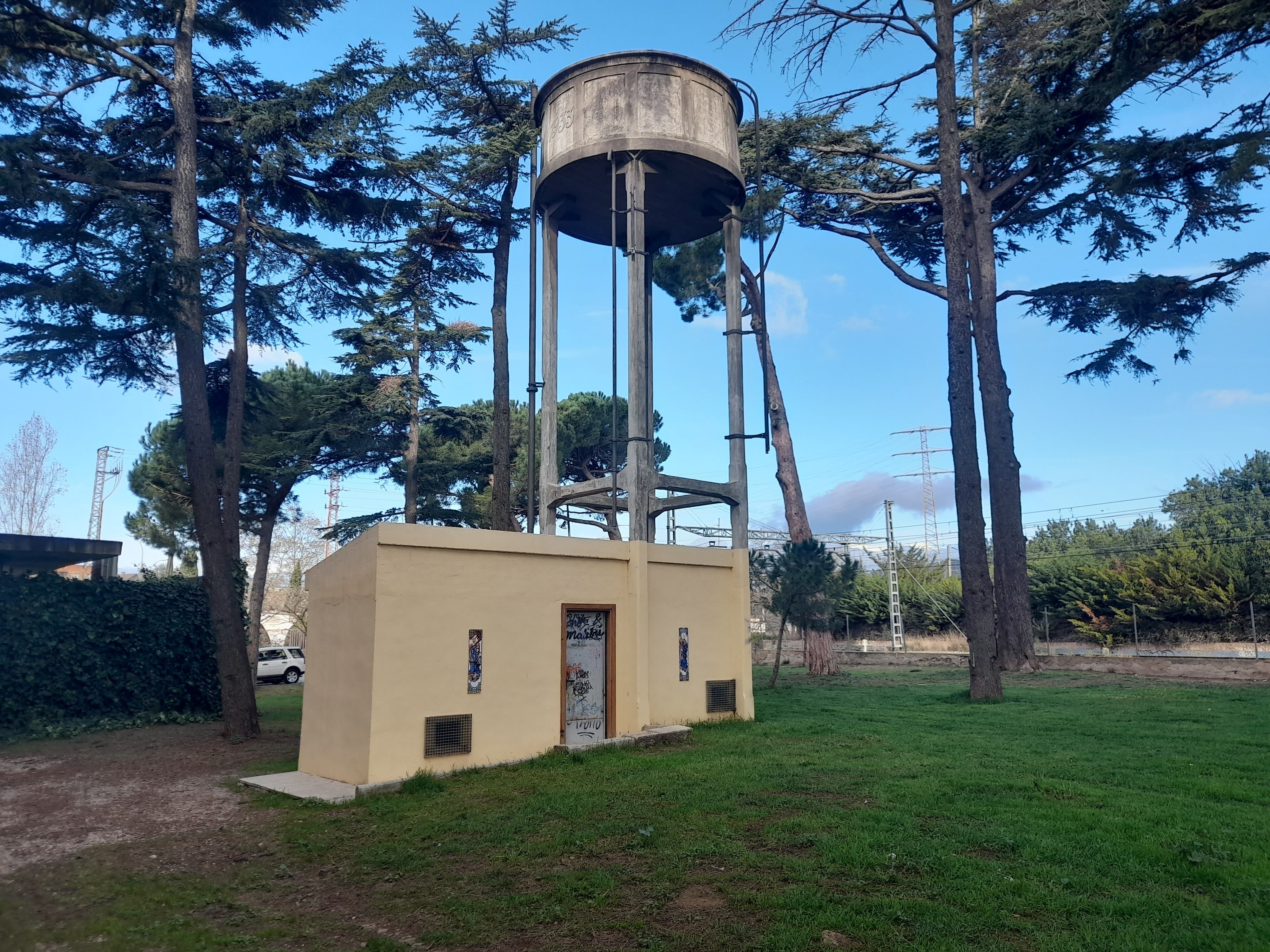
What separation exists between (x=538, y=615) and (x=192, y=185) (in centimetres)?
1039

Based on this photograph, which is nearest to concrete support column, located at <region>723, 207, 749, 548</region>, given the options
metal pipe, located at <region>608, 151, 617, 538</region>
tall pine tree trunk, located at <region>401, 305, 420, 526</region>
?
metal pipe, located at <region>608, 151, 617, 538</region>

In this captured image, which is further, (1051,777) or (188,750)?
(188,750)

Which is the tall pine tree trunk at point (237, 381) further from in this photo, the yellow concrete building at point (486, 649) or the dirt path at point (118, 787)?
the yellow concrete building at point (486, 649)

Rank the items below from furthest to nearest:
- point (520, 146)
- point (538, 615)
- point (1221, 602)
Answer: point (1221, 602), point (520, 146), point (538, 615)

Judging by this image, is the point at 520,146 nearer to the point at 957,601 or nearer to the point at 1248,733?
the point at 1248,733

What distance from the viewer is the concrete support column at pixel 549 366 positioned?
555 inches

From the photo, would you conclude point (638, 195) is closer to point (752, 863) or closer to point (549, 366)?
point (549, 366)

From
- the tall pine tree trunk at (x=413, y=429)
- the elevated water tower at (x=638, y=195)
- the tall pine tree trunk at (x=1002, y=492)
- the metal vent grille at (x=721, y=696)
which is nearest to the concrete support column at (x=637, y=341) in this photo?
the elevated water tower at (x=638, y=195)

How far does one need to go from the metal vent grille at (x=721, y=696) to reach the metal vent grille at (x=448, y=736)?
4594 mm

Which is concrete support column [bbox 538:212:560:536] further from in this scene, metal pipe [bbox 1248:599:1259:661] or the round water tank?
metal pipe [bbox 1248:599:1259:661]

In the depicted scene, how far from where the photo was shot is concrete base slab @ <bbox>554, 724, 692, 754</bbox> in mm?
Result: 10859

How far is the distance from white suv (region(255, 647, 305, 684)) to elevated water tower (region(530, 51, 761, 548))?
19.0 meters

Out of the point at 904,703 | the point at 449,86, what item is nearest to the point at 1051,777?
the point at 904,703

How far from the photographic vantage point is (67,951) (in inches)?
A: 197
